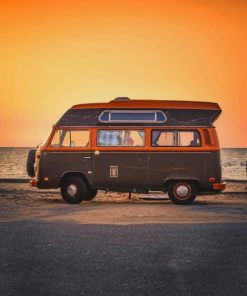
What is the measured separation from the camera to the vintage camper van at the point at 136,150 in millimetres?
15766

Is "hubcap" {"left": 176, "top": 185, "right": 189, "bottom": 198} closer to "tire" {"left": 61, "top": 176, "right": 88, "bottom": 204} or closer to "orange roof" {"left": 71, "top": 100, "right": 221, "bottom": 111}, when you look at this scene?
"orange roof" {"left": 71, "top": 100, "right": 221, "bottom": 111}

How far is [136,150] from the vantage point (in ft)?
52.2

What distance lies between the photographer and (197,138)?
→ 15.8 m

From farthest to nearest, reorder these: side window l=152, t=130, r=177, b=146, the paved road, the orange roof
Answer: side window l=152, t=130, r=177, b=146
the orange roof
the paved road

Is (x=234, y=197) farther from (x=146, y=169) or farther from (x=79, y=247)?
(x=79, y=247)

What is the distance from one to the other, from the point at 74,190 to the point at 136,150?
2190mm

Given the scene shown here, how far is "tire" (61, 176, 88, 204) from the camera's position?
53.0 ft

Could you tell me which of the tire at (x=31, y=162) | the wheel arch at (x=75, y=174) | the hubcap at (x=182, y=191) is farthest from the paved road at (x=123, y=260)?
the tire at (x=31, y=162)

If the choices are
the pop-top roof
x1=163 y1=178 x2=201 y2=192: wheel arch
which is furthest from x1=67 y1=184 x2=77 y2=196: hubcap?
x1=163 y1=178 x2=201 y2=192: wheel arch

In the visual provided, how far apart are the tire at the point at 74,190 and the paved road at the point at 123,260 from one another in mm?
5308

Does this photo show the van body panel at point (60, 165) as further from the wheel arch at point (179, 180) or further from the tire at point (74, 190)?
the wheel arch at point (179, 180)

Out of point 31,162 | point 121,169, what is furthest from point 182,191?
point 31,162

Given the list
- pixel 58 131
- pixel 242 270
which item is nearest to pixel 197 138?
pixel 58 131

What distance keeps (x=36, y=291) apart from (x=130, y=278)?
1.13 meters
